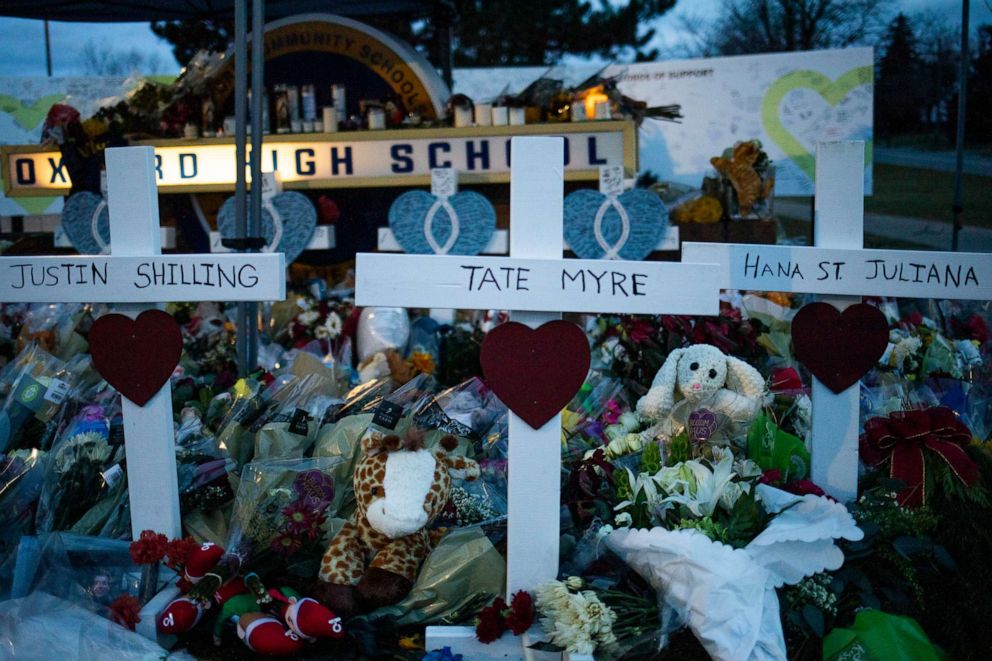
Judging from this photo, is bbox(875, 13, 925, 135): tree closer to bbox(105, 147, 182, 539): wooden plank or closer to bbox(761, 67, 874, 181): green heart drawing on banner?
bbox(761, 67, 874, 181): green heart drawing on banner

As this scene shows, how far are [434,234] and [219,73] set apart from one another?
8.47 ft

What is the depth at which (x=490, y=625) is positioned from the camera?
2014 mm

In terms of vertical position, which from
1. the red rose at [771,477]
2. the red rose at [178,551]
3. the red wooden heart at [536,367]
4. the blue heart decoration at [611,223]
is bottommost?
the red rose at [178,551]

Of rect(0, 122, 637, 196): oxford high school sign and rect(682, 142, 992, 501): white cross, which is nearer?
rect(682, 142, 992, 501): white cross

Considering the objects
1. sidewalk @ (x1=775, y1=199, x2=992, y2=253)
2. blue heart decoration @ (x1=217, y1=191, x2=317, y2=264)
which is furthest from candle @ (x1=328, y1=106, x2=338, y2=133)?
sidewalk @ (x1=775, y1=199, x2=992, y2=253)

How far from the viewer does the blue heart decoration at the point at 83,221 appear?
5.66m

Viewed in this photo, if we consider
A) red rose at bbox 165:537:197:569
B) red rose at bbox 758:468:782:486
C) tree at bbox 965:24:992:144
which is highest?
tree at bbox 965:24:992:144

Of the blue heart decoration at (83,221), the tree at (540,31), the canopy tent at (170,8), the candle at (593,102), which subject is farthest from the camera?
the tree at (540,31)

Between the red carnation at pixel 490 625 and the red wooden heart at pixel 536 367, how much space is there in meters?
0.44

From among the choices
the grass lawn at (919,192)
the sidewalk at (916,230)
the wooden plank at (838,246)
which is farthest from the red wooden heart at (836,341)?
the grass lawn at (919,192)

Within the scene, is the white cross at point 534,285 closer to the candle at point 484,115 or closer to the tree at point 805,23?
the candle at point 484,115

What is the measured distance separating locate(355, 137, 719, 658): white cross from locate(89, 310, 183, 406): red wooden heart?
621 mm

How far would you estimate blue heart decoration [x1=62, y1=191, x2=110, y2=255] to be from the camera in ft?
18.6

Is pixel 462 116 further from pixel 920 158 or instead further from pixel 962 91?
pixel 920 158
